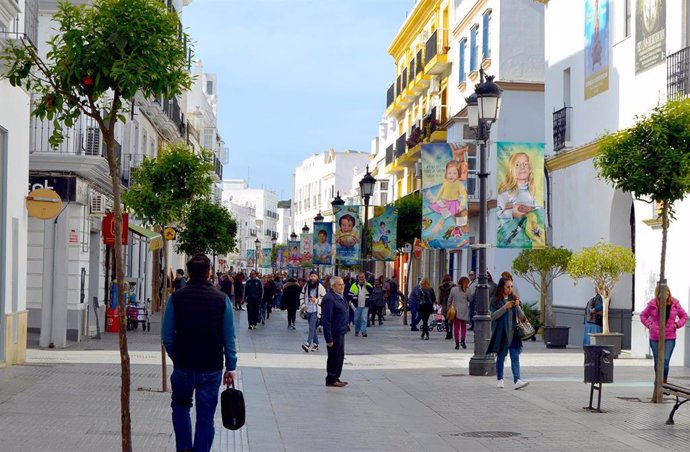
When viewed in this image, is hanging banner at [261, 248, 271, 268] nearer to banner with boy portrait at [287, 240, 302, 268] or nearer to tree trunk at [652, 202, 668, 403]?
banner with boy portrait at [287, 240, 302, 268]

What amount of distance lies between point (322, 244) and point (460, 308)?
19.3 m

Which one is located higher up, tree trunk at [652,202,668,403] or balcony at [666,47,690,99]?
balcony at [666,47,690,99]

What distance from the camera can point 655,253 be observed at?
77.7ft

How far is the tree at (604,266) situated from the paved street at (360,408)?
1.48 meters

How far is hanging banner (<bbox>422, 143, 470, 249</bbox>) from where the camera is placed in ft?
85.7

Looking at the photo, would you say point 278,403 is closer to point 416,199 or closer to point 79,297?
point 79,297

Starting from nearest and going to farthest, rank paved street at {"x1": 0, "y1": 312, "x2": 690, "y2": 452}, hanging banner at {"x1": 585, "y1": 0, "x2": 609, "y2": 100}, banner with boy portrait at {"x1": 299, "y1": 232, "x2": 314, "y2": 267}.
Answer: paved street at {"x1": 0, "y1": 312, "x2": 690, "y2": 452} < hanging banner at {"x1": 585, "y1": 0, "x2": 609, "y2": 100} < banner with boy portrait at {"x1": 299, "y1": 232, "x2": 314, "y2": 267}

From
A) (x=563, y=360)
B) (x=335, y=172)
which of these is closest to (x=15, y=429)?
(x=563, y=360)

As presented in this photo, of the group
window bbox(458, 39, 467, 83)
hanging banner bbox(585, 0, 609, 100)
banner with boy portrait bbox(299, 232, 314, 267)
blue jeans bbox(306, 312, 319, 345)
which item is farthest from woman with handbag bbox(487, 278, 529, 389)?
banner with boy portrait bbox(299, 232, 314, 267)

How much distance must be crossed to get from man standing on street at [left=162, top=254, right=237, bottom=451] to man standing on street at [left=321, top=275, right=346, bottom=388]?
8398mm

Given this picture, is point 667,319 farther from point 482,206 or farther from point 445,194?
point 445,194

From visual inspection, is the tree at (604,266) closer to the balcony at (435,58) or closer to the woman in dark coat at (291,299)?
the woman in dark coat at (291,299)

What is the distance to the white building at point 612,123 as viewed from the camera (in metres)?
22.3

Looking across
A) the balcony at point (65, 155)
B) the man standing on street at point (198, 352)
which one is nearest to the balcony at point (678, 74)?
the balcony at point (65, 155)
